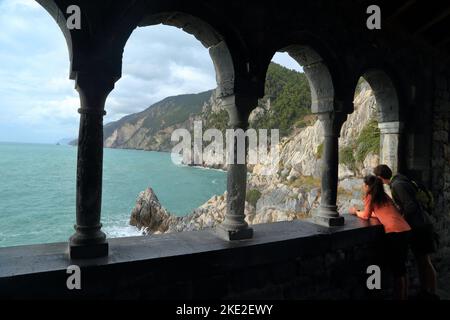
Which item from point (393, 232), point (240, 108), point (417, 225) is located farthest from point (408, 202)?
point (240, 108)

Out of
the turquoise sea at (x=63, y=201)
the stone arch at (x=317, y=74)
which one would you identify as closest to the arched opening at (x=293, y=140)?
the stone arch at (x=317, y=74)

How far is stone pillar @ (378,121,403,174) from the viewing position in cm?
502

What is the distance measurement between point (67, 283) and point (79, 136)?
1142 millimetres

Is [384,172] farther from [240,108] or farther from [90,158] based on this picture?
[90,158]

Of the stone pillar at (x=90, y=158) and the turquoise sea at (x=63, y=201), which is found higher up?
the stone pillar at (x=90, y=158)

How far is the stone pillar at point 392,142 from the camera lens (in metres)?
5.02

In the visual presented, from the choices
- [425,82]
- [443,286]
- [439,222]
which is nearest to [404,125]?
[425,82]

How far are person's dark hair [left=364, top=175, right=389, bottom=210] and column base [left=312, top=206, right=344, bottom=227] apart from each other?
459 mm

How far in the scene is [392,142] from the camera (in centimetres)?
509

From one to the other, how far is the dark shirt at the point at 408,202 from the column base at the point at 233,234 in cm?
196

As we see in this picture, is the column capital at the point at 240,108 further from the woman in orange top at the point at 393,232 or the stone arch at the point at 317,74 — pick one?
the woman in orange top at the point at 393,232

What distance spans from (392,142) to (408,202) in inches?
57.6

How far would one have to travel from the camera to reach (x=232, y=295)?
10.0 feet
